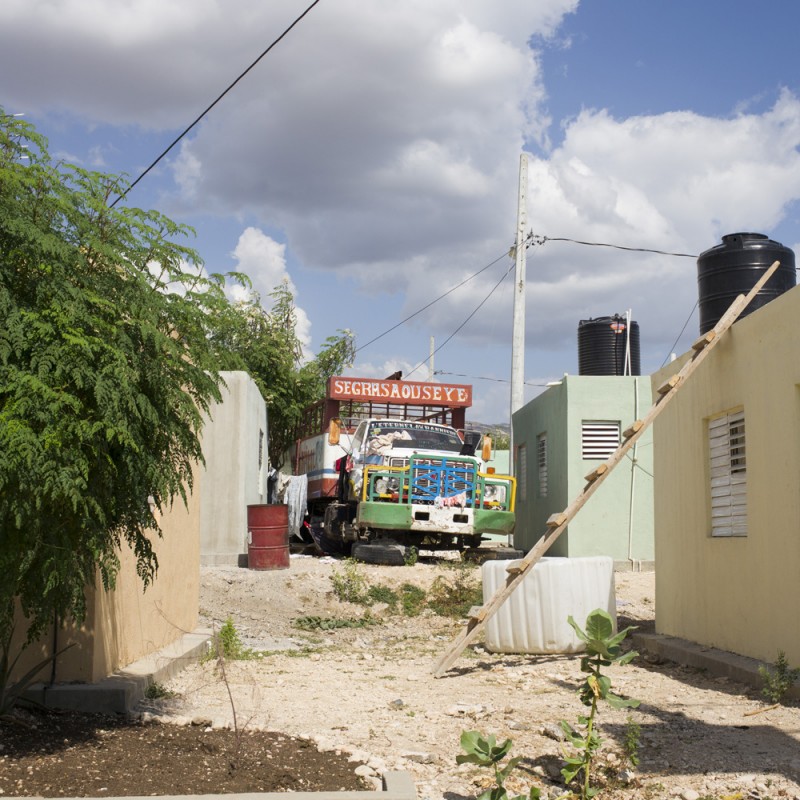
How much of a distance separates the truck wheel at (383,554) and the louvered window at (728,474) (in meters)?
6.86

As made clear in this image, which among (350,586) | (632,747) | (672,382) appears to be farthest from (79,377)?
(350,586)

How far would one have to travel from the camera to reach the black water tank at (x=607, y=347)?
64.9 feet

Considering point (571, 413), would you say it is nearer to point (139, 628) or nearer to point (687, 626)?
point (687, 626)

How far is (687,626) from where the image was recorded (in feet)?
31.7

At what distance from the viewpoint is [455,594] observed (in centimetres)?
1388

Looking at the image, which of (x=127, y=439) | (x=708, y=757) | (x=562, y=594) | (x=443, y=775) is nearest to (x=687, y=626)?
(x=562, y=594)

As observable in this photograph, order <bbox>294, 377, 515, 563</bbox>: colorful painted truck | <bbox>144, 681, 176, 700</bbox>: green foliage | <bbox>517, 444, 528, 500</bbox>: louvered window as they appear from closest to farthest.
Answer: <bbox>144, 681, 176, 700</bbox>: green foliage
<bbox>294, 377, 515, 563</bbox>: colorful painted truck
<bbox>517, 444, 528, 500</bbox>: louvered window

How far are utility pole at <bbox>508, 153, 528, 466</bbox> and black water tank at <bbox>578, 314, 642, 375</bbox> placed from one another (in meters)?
1.44

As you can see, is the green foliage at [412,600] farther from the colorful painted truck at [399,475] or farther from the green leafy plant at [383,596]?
the colorful painted truck at [399,475]

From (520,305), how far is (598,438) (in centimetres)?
349

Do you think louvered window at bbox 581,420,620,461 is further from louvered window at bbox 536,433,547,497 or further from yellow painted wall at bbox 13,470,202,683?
yellow painted wall at bbox 13,470,202,683

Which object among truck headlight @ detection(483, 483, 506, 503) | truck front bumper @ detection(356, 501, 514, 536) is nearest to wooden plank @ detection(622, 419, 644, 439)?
truck front bumper @ detection(356, 501, 514, 536)

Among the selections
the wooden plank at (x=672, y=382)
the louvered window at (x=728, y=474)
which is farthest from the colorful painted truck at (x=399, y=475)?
the wooden plank at (x=672, y=382)

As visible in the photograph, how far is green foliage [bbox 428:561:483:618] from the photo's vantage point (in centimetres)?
1348
